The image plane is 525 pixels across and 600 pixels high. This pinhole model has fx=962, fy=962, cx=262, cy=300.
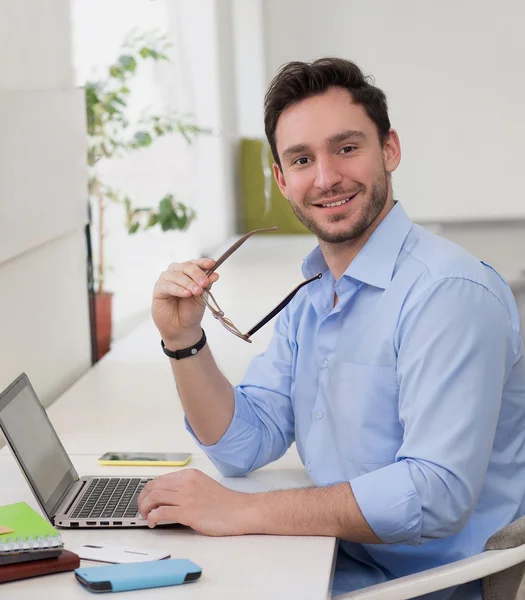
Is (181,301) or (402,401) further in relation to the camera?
(181,301)

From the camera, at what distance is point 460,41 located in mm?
4297

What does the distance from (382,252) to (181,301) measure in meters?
0.31

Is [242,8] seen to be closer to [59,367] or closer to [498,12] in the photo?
[498,12]

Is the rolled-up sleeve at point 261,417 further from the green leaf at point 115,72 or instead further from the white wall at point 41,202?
the green leaf at point 115,72

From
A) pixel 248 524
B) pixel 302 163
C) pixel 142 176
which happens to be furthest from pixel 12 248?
pixel 142 176

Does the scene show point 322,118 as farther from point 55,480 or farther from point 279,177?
point 55,480

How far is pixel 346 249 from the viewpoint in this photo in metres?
1.48

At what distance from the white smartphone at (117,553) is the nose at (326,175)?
1.93ft

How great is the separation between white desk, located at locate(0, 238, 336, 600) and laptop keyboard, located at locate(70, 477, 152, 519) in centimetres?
4

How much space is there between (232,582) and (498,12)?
12.2 feet

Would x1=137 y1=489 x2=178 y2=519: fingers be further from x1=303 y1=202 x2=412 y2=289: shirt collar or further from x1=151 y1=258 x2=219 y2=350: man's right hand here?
x1=303 y1=202 x2=412 y2=289: shirt collar

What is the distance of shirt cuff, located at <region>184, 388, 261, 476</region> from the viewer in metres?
1.50

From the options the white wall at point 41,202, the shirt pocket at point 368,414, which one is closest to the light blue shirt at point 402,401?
the shirt pocket at point 368,414

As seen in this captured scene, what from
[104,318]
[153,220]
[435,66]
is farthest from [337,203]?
[435,66]
